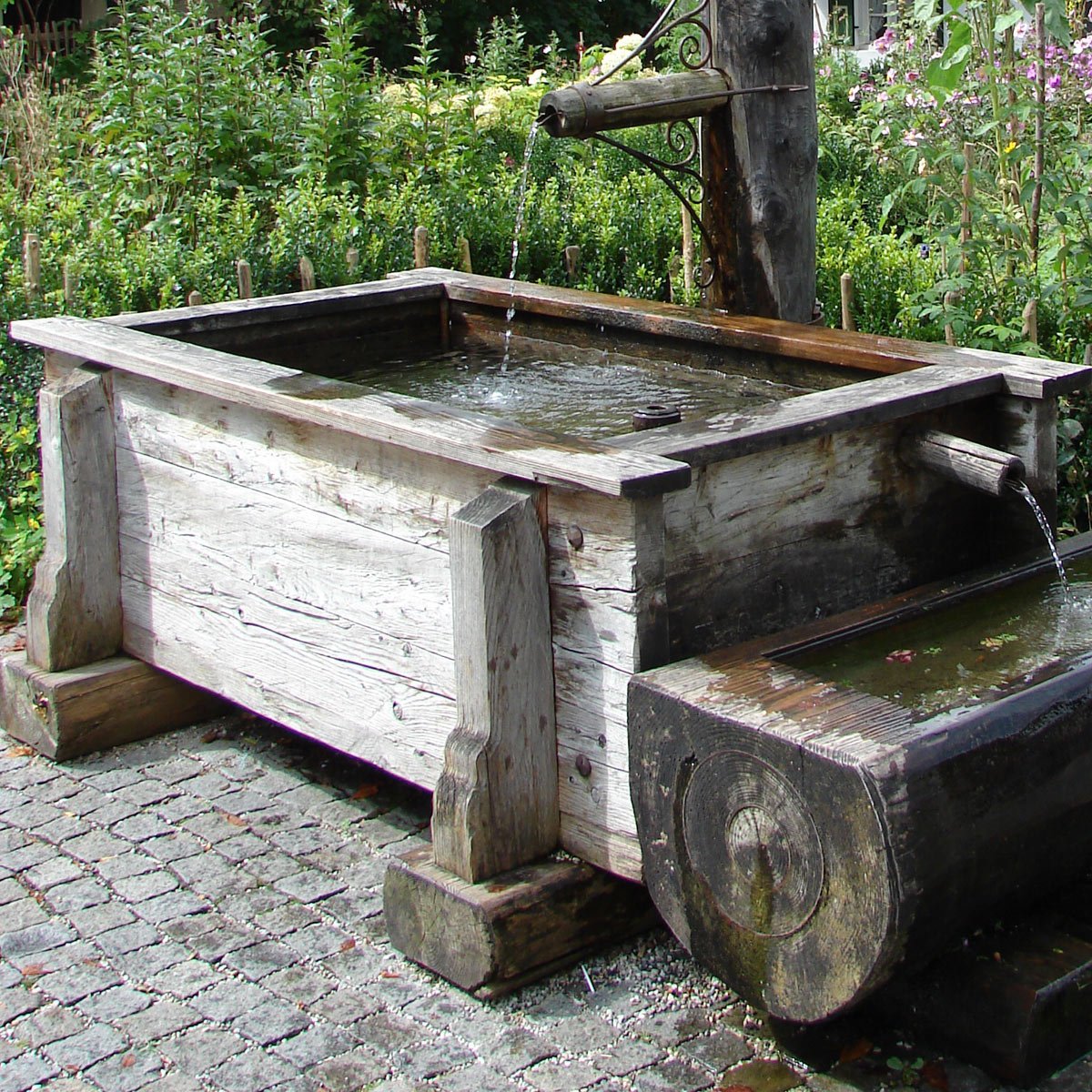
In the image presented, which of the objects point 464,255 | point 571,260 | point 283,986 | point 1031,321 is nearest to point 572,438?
point 283,986

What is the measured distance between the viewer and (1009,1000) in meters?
2.61

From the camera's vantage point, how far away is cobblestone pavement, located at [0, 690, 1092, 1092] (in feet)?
9.16

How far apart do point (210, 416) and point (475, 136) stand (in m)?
4.69

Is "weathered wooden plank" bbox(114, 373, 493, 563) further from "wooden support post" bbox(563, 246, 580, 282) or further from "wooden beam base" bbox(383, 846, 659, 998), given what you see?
"wooden support post" bbox(563, 246, 580, 282)

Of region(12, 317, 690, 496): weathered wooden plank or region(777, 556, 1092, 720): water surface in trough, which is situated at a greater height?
region(12, 317, 690, 496): weathered wooden plank

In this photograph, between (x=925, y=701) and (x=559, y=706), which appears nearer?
(x=925, y=701)

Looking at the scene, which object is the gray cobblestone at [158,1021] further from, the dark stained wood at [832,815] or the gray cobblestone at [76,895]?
the dark stained wood at [832,815]

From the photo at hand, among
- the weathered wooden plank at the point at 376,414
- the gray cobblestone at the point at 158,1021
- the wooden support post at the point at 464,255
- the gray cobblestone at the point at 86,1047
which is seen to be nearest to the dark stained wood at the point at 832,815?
the weathered wooden plank at the point at 376,414

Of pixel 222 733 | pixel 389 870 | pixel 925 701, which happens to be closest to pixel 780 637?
pixel 925 701

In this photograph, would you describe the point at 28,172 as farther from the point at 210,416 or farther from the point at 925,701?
the point at 925,701

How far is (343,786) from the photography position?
4.02 m

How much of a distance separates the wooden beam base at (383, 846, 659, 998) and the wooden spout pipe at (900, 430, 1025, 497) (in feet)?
3.55

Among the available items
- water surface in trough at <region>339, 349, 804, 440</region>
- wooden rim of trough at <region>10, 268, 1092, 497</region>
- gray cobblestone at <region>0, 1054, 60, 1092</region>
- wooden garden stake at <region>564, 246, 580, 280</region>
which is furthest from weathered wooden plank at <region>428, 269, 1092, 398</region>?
gray cobblestone at <region>0, 1054, 60, 1092</region>

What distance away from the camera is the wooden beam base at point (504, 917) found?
117 inches
